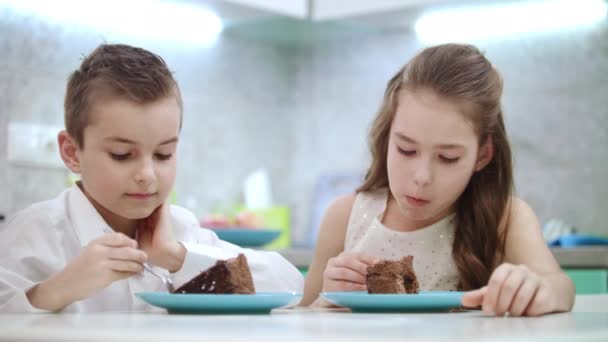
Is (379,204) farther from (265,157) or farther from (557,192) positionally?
(265,157)

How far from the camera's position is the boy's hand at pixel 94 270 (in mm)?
1048

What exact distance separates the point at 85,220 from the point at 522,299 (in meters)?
0.71

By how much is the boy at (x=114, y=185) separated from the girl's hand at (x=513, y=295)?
47cm

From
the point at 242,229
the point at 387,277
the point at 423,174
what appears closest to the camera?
the point at 387,277

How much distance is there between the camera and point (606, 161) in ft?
10.1

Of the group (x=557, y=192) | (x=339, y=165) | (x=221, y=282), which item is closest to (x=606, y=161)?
(x=557, y=192)

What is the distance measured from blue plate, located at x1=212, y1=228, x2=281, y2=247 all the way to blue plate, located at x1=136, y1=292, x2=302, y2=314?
5.18 ft

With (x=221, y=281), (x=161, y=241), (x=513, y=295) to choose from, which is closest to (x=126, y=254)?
(x=221, y=281)

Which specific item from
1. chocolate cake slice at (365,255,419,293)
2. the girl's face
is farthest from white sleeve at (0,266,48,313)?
the girl's face

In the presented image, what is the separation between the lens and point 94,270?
1050mm

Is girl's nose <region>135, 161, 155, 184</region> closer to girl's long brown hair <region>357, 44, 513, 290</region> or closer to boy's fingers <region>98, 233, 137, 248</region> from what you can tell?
boy's fingers <region>98, 233, 137, 248</region>

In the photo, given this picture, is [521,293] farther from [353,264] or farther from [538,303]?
[353,264]

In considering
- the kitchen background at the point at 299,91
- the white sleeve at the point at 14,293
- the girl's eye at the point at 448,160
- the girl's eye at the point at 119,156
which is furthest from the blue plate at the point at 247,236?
the white sleeve at the point at 14,293

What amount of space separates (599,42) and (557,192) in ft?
1.82
